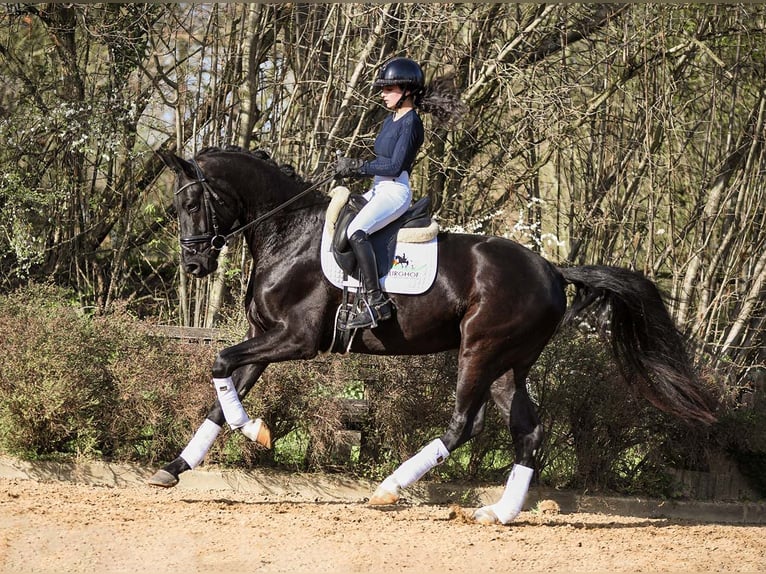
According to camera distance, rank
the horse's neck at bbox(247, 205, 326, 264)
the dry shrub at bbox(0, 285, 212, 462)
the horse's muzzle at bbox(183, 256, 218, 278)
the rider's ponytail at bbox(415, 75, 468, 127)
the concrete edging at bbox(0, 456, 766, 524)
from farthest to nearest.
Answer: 1. the concrete edging at bbox(0, 456, 766, 524)
2. the dry shrub at bbox(0, 285, 212, 462)
3. the rider's ponytail at bbox(415, 75, 468, 127)
4. the horse's neck at bbox(247, 205, 326, 264)
5. the horse's muzzle at bbox(183, 256, 218, 278)

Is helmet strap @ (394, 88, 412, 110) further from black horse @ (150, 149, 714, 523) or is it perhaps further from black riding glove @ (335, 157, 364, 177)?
black horse @ (150, 149, 714, 523)

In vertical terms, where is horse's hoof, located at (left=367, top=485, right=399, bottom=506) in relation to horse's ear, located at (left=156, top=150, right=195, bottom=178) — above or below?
below

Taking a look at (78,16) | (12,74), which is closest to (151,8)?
(78,16)

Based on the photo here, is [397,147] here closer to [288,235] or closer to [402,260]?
[402,260]

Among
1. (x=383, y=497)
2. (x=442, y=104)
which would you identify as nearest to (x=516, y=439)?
(x=383, y=497)

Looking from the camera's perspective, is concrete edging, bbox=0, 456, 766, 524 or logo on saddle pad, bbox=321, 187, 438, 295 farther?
concrete edging, bbox=0, 456, 766, 524

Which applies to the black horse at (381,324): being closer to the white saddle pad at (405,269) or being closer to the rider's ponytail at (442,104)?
the white saddle pad at (405,269)

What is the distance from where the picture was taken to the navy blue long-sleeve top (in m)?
6.74

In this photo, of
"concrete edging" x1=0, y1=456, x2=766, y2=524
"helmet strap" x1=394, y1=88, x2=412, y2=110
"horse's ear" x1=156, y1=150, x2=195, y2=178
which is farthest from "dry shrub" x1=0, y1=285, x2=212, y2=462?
"helmet strap" x1=394, y1=88, x2=412, y2=110

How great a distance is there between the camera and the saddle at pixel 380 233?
6.77m

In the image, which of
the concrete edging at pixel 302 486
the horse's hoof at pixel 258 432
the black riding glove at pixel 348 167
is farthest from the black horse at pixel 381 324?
the concrete edging at pixel 302 486

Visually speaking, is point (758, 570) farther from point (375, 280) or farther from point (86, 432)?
point (86, 432)

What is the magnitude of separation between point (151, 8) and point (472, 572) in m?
8.47

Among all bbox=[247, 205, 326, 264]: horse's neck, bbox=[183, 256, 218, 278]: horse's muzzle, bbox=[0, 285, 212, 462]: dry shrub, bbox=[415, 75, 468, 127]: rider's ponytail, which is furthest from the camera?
bbox=[0, 285, 212, 462]: dry shrub
